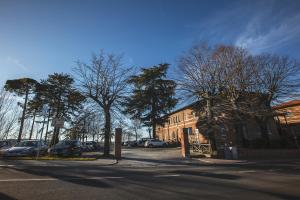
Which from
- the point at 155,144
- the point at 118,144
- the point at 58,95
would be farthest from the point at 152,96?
the point at 118,144

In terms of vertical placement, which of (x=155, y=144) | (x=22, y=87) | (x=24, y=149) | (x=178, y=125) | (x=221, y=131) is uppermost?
(x=22, y=87)

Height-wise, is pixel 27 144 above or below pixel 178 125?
below

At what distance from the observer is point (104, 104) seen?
76.1 feet

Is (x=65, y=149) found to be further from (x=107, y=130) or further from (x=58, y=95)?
(x=58, y=95)

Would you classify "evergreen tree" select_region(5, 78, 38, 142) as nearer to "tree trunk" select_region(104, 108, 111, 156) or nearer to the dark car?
the dark car

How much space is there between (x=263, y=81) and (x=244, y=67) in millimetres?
4275

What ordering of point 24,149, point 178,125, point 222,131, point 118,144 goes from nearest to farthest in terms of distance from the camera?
point 24,149, point 118,144, point 222,131, point 178,125

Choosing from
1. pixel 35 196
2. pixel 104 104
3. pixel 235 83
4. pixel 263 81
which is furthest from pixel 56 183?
pixel 263 81

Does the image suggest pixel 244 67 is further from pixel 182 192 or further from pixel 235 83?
pixel 182 192

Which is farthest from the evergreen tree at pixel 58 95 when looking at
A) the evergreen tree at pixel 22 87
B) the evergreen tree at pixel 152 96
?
the evergreen tree at pixel 152 96

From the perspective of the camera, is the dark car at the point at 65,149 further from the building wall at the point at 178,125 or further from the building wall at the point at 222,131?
the building wall at the point at 178,125

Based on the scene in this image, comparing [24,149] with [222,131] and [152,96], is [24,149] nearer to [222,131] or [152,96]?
[222,131]

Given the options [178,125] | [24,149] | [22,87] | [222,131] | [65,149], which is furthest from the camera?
[178,125]

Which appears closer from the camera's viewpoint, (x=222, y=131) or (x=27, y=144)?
(x=27, y=144)
